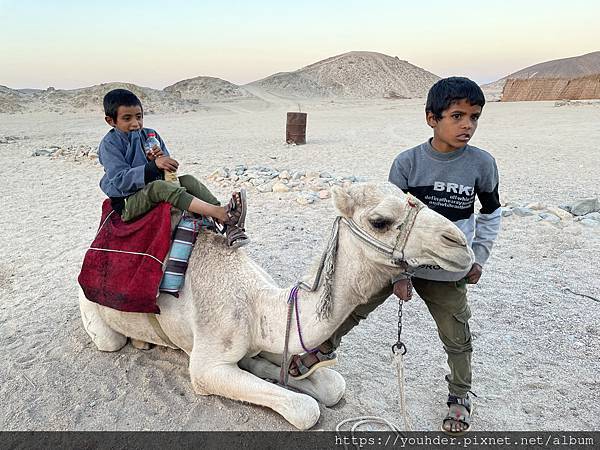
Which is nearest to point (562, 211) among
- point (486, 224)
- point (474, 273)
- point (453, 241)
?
point (486, 224)

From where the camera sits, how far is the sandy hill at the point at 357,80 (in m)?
60.6

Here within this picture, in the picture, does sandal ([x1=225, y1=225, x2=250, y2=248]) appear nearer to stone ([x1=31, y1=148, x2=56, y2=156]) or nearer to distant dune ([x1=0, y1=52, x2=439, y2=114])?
stone ([x1=31, y1=148, x2=56, y2=156])

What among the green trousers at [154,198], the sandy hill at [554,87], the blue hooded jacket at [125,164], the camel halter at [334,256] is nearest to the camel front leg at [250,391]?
the camel halter at [334,256]

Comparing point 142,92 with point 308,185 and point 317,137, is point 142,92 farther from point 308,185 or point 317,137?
point 308,185

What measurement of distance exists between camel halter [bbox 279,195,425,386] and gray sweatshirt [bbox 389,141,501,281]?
1.16 ft

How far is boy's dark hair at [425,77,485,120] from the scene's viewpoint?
2.59 meters

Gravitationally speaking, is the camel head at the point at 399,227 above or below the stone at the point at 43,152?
above

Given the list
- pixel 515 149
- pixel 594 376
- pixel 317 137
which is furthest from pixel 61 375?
pixel 317 137

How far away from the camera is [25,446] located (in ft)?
9.36

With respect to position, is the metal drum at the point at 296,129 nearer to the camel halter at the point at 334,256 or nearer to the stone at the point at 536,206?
the stone at the point at 536,206

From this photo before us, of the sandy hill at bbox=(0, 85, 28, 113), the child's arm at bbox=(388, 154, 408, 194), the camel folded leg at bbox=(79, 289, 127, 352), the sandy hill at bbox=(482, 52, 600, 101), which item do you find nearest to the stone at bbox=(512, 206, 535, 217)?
the child's arm at bbox=(388, 154, 408, 194)

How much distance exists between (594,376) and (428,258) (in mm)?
2025

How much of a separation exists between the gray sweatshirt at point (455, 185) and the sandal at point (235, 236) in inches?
41.2

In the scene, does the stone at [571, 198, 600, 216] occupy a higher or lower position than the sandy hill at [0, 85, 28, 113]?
higher
